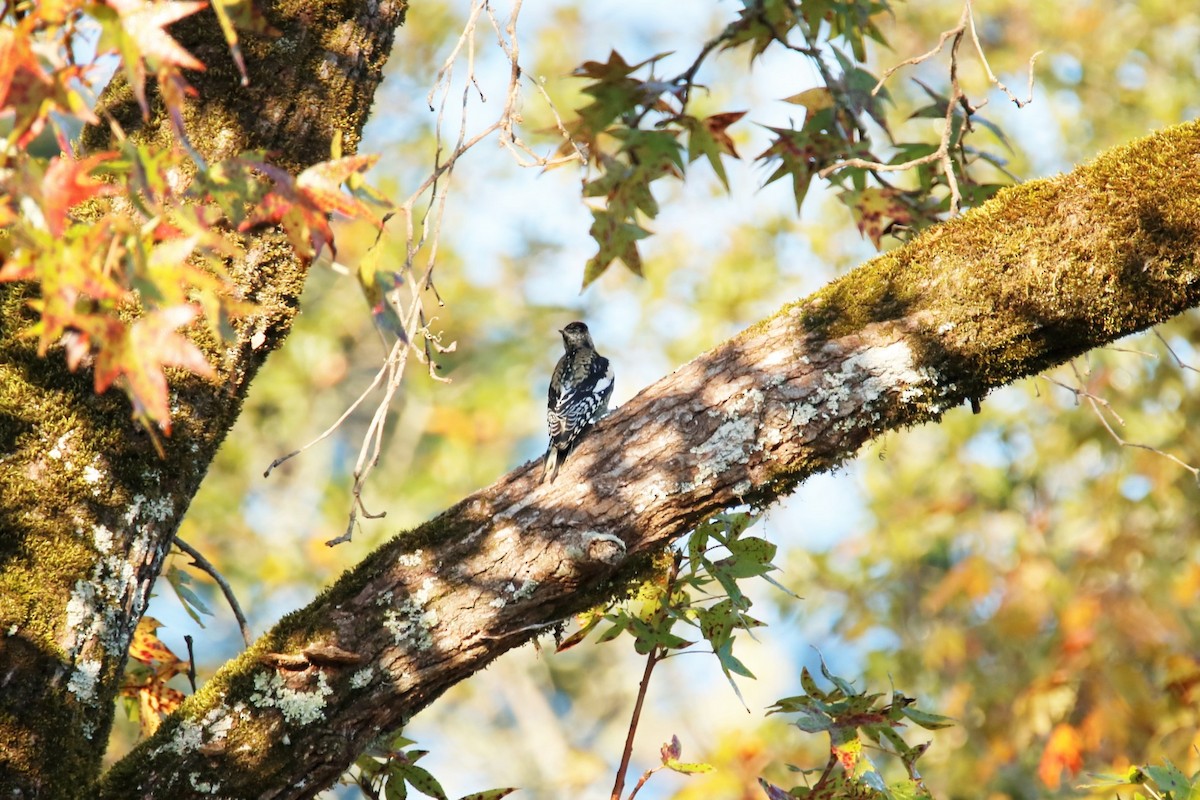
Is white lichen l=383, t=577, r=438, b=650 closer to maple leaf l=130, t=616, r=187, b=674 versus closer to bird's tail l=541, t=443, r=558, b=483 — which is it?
bird's tail l=541, t=443, r=558, b=483

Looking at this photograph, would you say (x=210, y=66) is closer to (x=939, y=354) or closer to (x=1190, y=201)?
(x=939, y=354)

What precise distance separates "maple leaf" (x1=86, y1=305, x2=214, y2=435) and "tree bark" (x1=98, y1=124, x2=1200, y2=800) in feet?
3.23

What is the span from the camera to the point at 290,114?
252 cm

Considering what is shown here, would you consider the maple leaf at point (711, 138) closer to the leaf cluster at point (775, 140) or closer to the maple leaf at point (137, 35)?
the leaf cluster at point (775, 140)

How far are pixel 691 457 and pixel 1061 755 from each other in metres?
4.42

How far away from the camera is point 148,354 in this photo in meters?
1.37

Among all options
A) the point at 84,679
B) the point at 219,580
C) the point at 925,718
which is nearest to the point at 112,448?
the point at 84,679

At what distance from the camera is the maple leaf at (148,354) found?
1350 millimetres

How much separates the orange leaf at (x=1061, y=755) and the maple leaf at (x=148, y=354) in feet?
18.2

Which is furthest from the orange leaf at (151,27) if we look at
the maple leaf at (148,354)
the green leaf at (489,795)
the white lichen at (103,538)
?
the green leaf at (489,795)

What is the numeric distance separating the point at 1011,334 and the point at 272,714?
1.77 metres

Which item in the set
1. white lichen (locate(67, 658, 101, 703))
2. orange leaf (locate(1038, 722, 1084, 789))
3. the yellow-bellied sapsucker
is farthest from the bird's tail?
orange leaf (locate(1038, 722, 1084, 789))

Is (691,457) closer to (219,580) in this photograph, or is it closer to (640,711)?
(640,711)

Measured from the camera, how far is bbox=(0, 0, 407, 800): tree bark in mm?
2145
